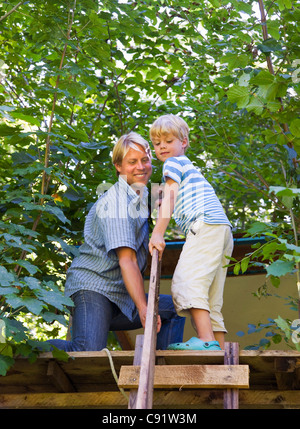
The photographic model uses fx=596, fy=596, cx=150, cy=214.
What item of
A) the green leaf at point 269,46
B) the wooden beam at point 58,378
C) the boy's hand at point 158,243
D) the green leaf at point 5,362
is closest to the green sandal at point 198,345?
the boy's hand at point 158,243

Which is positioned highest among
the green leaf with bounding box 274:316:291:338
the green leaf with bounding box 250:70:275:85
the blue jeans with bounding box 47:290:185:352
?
the green leaf with bounding box 250:70:275:85

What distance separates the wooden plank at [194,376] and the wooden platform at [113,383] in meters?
0.13

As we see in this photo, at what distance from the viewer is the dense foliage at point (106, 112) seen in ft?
10.7

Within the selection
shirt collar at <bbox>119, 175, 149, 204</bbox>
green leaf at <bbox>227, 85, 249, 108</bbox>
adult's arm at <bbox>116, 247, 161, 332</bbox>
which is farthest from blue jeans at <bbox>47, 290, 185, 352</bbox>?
green leaf at <bbox>227, 85, 249, 108</bbox>

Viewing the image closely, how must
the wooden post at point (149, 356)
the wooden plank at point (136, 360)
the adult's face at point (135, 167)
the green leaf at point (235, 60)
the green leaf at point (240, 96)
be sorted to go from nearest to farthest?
1. the wooden post at point (149, 356)
2. the wooden plank at point (136, 360)
3. the green leaf at point (240, 96)
4. the adult's face at point (135, 167)
5. the green leaf at point (235, 60)

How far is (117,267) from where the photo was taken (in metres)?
3.34

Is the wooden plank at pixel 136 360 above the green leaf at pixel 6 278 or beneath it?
beneath

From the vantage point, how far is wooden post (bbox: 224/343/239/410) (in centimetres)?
254

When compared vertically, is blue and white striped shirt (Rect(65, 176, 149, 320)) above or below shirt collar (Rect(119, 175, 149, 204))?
below

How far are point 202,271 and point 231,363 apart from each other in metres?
→ 0.59

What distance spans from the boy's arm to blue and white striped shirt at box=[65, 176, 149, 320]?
0.29 metres

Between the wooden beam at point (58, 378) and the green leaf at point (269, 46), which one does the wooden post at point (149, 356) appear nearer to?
the wooden beam at point (58, 378)

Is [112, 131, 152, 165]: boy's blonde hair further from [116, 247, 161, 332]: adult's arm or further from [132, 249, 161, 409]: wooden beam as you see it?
[132, 249, 161, 409]: wooden beam

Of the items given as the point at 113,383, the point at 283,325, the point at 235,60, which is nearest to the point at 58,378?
the point at 113,383
